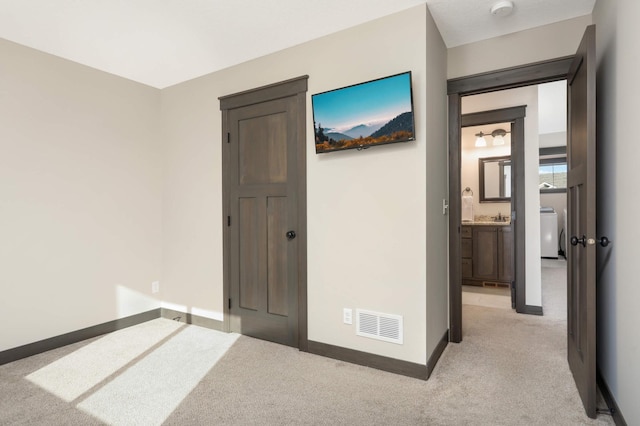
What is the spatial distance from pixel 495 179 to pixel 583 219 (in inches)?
152

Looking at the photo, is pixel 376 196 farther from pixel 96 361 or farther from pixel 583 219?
pixel 96 361

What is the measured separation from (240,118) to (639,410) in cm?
324

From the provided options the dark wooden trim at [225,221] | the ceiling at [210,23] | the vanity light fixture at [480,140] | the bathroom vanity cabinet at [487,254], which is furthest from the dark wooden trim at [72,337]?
the vanity light fixture at [480,140]

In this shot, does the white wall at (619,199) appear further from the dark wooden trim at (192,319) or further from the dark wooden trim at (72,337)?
the dark wooden trim at (72,337)

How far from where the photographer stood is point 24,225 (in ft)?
9.12

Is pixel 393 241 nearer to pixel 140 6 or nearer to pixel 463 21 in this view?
pixel 463 21

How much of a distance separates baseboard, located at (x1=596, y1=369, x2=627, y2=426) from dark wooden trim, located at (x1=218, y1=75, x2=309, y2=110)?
9.20ft

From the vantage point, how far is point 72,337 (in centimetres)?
304

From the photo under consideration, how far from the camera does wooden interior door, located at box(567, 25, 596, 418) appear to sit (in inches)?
73.7

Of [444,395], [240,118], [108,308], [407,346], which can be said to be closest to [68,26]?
[240,118]

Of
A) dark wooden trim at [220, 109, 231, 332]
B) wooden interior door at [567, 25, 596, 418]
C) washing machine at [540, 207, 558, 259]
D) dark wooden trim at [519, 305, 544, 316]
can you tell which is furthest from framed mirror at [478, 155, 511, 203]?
dark wooden trim at [220, 109, 231, 332]

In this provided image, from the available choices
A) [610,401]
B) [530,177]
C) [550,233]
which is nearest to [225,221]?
[610,401]

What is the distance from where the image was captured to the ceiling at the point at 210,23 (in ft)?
7.55

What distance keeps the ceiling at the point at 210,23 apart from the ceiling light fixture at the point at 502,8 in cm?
5
